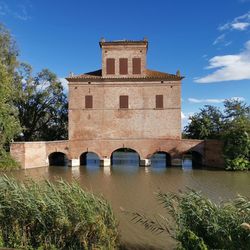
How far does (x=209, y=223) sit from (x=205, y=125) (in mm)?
29437

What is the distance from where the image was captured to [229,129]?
26.1 m

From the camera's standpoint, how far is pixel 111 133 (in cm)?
2895

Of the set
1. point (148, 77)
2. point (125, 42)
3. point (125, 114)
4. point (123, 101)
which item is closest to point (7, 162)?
point (125, 114)

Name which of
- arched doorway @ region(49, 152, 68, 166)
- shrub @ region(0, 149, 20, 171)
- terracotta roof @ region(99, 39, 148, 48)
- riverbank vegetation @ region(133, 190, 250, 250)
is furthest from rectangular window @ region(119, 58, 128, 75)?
riverbank vegetation @ region(133, 190, 250, 250)

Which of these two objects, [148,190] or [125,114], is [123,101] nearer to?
[125,114]

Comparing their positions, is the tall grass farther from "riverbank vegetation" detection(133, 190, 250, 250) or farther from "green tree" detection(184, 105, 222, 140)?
"green tree" detection(184, 105, 222, 140)

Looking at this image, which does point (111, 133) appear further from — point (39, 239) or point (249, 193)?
point (39, 239)

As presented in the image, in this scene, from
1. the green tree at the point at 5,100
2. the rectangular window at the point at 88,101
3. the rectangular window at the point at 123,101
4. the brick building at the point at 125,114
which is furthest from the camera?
the rectangular window at the point at 88,101

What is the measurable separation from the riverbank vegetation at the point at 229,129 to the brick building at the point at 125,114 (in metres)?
3.21

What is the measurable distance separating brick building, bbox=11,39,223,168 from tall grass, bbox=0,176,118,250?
71.6 ft

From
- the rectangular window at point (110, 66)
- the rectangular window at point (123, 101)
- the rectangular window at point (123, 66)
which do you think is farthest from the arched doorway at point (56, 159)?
the rectangular window at point (123, 66)

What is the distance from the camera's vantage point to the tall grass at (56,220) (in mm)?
6281

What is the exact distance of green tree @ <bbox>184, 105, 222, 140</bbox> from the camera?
3361 cm

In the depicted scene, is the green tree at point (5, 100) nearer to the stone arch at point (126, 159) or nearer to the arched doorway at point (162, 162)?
the stone arch at point (126, 159)
